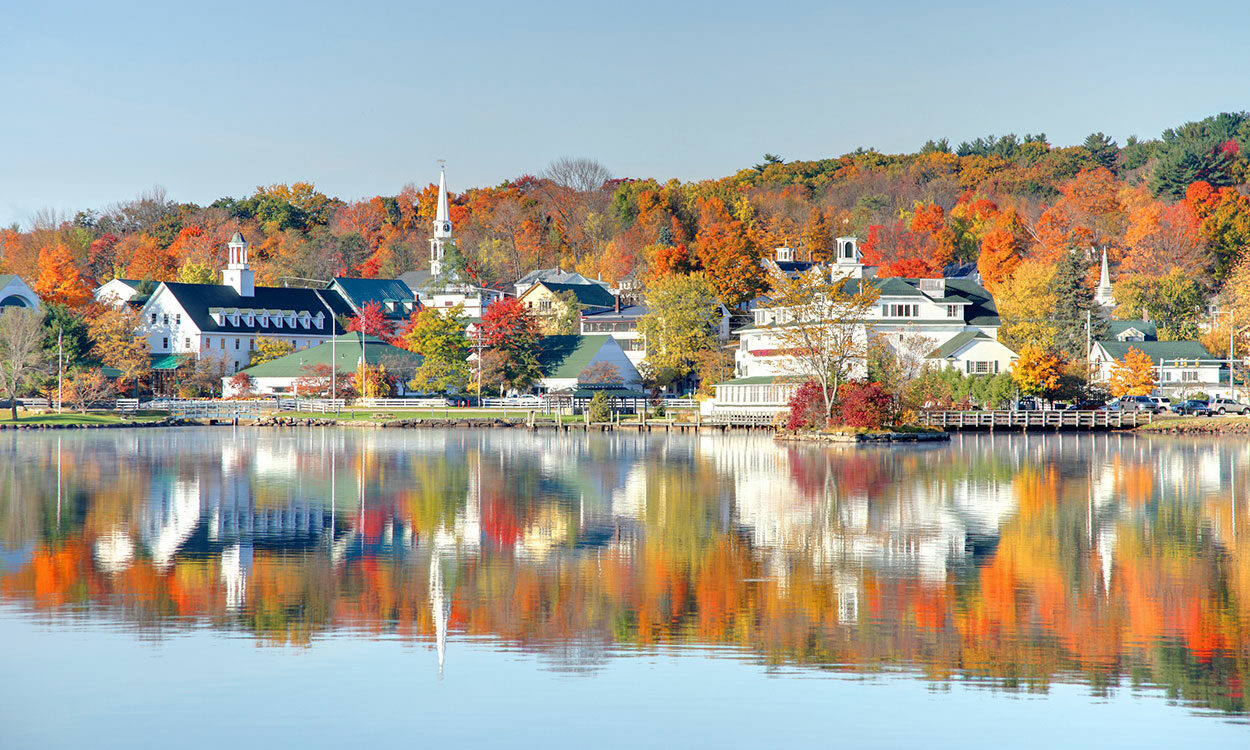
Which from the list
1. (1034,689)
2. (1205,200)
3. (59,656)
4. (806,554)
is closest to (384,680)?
(59,656)

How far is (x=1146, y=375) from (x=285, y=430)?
161 ft

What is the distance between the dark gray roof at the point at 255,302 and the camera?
99625mm

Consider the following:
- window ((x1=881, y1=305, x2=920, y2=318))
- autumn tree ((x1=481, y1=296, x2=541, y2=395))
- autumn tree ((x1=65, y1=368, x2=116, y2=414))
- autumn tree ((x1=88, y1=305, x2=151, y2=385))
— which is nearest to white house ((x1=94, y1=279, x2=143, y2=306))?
autumn tree ((x1=88, y1=305, x2=151, y2=385))

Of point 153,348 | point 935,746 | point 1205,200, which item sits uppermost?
point 1205,200

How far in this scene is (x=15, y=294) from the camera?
89.6 m

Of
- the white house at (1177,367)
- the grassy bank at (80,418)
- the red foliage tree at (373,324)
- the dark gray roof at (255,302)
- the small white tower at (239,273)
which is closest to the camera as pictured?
the grassy bank at (80,418)

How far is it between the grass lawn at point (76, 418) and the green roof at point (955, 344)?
45.8 metres

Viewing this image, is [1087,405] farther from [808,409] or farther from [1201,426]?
[808,409]

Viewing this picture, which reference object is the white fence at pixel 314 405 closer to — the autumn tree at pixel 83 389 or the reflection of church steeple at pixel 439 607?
the autumn tree at pixel 83 389

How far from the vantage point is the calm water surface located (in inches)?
491

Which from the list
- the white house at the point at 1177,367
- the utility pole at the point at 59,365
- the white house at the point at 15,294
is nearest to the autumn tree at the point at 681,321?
the white house at the point at 1177,367

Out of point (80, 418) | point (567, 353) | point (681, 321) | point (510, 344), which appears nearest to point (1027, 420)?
point (681, 321)

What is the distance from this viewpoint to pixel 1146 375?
72500 mm

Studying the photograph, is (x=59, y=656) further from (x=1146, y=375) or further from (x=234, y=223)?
(x=234, y=223)
